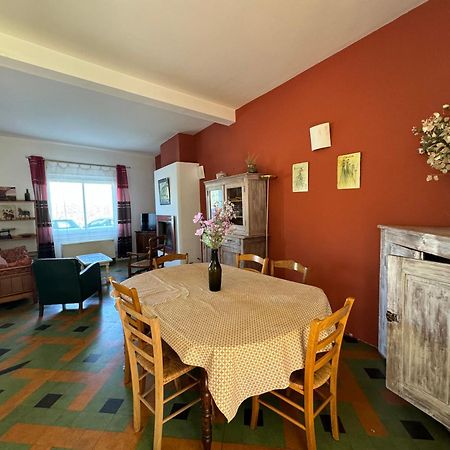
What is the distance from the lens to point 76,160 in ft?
18.1

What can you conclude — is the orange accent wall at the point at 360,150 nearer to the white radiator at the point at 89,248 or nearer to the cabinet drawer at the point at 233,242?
the cabinet drawer at the point at 233,242

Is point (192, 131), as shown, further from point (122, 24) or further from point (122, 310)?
point (122, 310)

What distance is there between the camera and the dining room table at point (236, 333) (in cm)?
107

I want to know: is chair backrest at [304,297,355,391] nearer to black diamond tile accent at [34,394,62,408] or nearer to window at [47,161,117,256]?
black diamond tile accent at [34,394,62,408]

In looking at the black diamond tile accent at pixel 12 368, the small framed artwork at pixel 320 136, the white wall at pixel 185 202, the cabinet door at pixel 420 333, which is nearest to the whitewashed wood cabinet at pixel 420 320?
the cabinet door at pixel 420 333

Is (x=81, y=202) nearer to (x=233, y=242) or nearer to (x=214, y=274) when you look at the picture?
(x=233, y=242)

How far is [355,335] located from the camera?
2.40m

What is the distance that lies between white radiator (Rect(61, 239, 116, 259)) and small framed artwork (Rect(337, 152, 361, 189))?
206 inches

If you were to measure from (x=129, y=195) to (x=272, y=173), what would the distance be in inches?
171

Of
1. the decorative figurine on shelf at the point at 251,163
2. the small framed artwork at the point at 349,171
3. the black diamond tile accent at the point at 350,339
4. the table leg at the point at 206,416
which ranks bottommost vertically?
the black diamond tile accent at the point at 350,339

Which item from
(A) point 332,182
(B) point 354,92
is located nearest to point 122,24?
(B) point 354,92

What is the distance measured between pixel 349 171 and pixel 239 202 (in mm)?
1380

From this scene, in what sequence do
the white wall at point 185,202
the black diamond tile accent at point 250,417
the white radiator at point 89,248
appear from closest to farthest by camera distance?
1. the black diamond tile accent at point 250,417
2. the white wall at point 185,202
3. the white radiator at point 89,248

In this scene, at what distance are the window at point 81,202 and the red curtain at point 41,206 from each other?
162 mm
